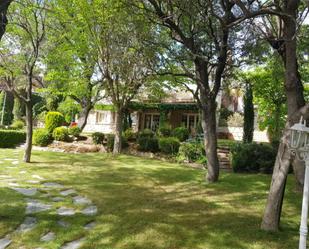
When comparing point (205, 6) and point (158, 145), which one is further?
point (158, 145)

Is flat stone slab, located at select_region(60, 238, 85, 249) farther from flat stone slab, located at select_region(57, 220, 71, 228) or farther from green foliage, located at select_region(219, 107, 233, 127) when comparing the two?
green foliage, located at select_region(219, 107, 233, 127)

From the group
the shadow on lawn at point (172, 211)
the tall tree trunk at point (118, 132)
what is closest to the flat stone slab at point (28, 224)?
the shadow on lawn at point (172, 211)

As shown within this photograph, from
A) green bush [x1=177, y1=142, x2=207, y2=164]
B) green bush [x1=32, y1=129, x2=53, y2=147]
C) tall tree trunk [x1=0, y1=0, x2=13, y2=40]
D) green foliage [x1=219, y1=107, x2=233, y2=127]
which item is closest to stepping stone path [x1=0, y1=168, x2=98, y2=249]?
tall tree trunk [x1=0, y1=0, x2=13, y2=40]

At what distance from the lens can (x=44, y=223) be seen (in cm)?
603

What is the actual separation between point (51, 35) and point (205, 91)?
24.8 ft

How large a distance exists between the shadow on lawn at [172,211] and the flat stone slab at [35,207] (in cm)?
120

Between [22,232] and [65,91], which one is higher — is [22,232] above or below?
below

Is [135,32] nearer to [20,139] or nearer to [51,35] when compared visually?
[51,35]

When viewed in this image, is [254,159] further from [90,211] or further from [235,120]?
[235,120]

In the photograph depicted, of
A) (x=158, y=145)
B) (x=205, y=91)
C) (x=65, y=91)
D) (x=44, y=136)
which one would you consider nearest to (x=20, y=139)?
(x=44, y=136)

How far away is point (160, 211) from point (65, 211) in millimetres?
2086

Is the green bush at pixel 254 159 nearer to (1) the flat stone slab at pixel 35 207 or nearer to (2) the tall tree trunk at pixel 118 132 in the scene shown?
(2) the tall tree trunk at pixel 118 132

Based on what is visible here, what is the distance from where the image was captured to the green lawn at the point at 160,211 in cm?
545

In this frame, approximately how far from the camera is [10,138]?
64.8ft
